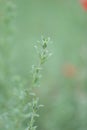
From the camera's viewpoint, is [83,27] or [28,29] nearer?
[83,27]

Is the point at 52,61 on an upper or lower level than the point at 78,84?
upper

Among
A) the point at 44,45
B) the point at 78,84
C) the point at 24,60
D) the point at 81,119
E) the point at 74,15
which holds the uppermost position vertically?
the point at 74,15

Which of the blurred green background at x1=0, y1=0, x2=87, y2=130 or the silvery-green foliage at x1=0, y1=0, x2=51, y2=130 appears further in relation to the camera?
the blurred green background at x1=0, y1=0, x2=87, y2=130

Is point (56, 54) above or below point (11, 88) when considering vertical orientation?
above

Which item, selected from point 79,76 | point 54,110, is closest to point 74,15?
point 79,76

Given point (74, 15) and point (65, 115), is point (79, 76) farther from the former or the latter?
point (74, 15)

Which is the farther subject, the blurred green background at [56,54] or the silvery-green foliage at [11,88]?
the blurred green background at [56,54]

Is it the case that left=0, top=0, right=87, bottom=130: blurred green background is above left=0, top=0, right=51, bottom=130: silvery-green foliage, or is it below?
above

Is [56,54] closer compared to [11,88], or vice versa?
[11,88]
